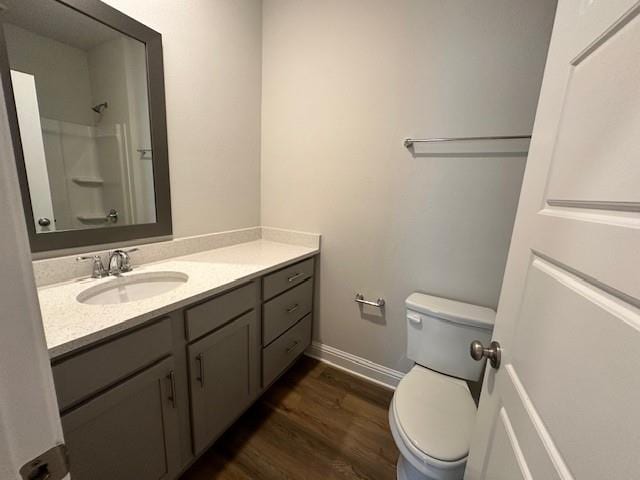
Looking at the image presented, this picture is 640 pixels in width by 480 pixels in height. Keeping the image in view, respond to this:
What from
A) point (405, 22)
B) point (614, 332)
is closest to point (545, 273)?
point (614, 332)

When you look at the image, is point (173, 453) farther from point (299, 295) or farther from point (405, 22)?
point (405, 22)

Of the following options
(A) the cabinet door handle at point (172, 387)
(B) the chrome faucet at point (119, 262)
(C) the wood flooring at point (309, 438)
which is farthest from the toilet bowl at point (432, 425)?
(B) the chrome faucet at point (119, 262)

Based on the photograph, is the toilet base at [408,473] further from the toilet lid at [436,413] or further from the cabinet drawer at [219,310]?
the cabinet drawer at [219,310]

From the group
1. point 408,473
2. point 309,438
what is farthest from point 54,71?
point 408,473

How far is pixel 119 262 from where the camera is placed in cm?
120

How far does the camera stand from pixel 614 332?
0.36 metres

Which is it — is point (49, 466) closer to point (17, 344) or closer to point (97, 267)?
point (17, 344)

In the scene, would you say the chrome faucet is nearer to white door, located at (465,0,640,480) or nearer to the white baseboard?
the white baseboard

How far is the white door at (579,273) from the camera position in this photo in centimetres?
35

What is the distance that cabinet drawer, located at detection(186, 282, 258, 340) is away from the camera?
103 centimetres

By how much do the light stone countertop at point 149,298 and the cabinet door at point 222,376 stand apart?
22 cm

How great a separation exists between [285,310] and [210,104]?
131cm

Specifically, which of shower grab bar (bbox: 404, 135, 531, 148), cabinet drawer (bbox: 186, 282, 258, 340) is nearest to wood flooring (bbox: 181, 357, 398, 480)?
cabinet drawer (bbox: 186, 282, 258, 340)

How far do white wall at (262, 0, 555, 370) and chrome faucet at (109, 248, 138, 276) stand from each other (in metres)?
0.98
